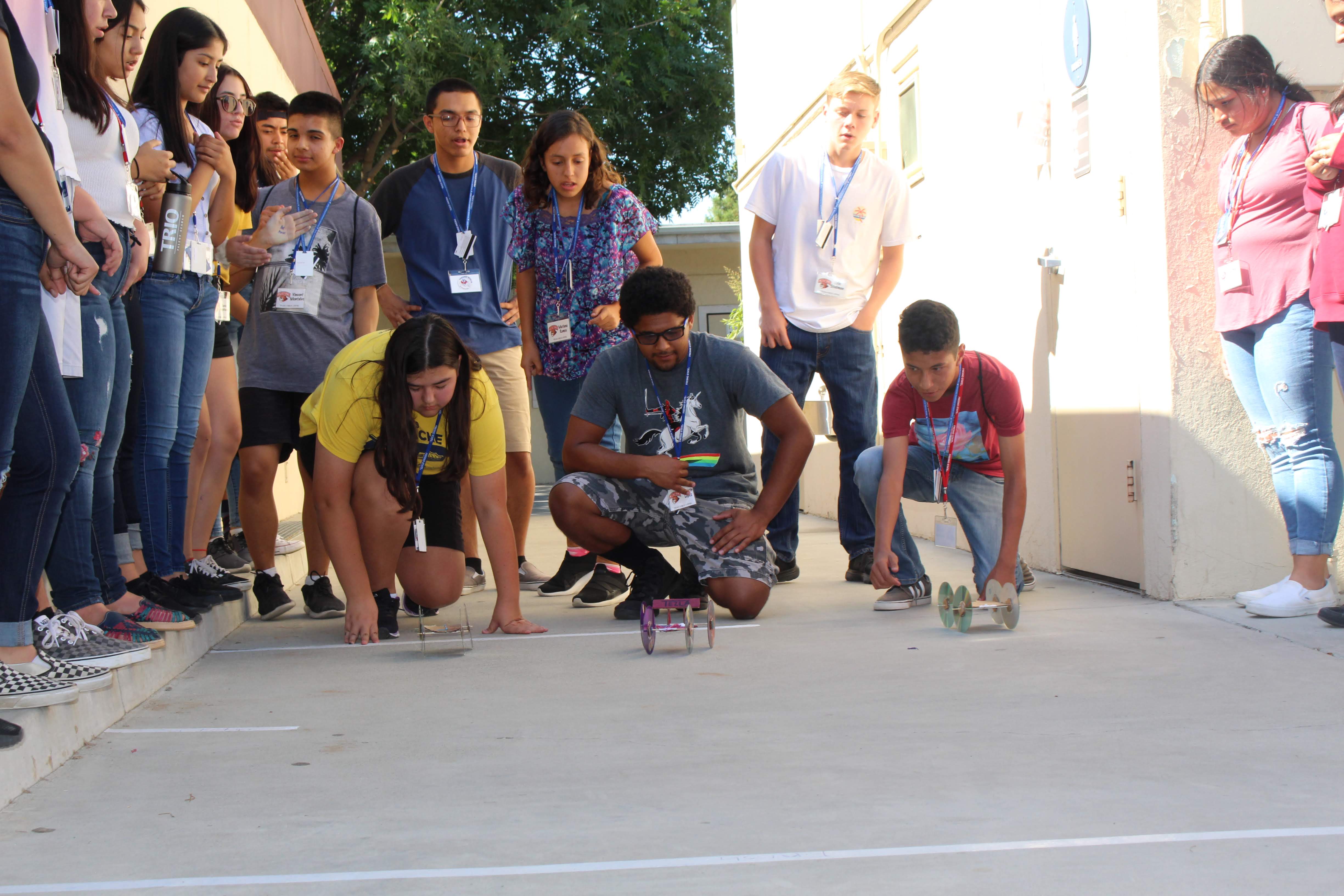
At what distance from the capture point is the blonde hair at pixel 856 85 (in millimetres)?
4797

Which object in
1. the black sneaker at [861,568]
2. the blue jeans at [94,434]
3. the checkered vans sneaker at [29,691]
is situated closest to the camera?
the checkered vans sneaker at [29,691]

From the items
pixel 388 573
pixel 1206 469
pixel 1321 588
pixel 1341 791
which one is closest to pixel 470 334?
pixel 388 573

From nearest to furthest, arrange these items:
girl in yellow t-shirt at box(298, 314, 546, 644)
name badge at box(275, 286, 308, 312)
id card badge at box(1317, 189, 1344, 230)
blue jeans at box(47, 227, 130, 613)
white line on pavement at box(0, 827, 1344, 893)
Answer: white line on pavement at box(0, 827, 1344, 893), blue jeans at box(47, 227, 130, 613), id card badge at box(1317, 189, 1344, 230), girl in yellow t-shirt at box(298, 314, 546, 644), name badge at box(275, 286, 308, 312)

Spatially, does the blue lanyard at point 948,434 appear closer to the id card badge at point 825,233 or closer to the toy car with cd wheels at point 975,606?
the toy car with cd wheels at point 975,606

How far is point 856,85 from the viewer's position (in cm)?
480

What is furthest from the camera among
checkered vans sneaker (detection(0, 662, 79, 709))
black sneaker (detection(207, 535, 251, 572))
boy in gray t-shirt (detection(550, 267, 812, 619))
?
black sneaker (detection(207, 535, 251, 572))

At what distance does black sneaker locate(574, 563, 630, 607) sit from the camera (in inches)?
178

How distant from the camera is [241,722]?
278cm

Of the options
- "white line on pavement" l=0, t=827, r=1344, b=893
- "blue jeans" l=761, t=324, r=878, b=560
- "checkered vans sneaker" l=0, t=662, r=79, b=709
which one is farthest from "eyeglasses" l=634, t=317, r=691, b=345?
"white line on pavement" l=0, t=827, r=1344, b=893

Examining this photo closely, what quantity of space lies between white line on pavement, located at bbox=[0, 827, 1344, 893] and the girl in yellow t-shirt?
1.95 m

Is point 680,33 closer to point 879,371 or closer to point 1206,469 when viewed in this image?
point 879,371

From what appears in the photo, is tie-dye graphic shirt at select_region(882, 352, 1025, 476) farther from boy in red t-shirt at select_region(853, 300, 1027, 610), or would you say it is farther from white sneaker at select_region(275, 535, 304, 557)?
white sneaker at select_region(275, 535, 304, 557)

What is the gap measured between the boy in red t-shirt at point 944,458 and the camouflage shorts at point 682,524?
0.42m

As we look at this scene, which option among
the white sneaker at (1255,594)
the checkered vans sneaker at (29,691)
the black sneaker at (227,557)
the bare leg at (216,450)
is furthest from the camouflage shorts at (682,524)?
the checkered vans sneaker at (29,691)
